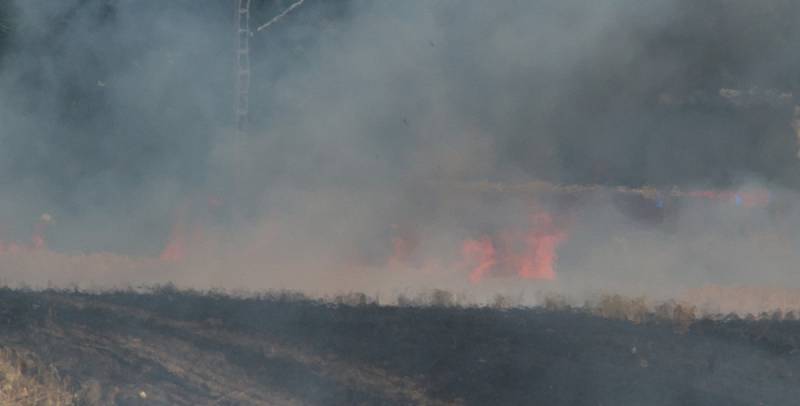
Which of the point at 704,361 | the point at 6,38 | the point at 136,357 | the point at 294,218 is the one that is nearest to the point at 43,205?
the point at 6,38

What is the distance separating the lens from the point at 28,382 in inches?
383

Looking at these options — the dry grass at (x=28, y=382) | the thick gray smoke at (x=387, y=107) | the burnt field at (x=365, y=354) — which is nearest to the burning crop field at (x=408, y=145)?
the thick gray smoke at (x=387, y=107)

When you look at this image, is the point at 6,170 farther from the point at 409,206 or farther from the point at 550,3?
the point at 550,3

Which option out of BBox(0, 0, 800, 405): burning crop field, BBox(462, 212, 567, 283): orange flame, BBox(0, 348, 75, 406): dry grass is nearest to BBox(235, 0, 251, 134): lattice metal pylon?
BBox(0, 0, 800, 405): burning crop field

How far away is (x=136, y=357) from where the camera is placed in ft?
33.0

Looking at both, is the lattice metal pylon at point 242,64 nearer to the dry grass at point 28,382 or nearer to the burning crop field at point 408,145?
the burning crop field at point 408,145

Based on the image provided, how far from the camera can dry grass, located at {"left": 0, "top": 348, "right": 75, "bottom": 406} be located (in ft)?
31.4

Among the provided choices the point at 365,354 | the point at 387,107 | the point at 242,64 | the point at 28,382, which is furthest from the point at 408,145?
the point at 28,382

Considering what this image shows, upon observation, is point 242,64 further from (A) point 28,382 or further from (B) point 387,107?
(A) point 28,382

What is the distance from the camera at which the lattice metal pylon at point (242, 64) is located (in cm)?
1380

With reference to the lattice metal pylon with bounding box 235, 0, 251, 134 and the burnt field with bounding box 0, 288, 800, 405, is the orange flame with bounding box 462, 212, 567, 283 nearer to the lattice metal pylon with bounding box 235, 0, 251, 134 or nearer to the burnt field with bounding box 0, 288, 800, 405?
the burnt field with bounding box 0, 288, 800, 405

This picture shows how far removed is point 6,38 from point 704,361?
8885 mm

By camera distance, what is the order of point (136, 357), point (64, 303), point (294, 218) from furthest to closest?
point (294, 218), point (64, 303), point (136, 357)

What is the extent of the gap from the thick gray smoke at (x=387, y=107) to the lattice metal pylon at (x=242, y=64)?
0.10m
